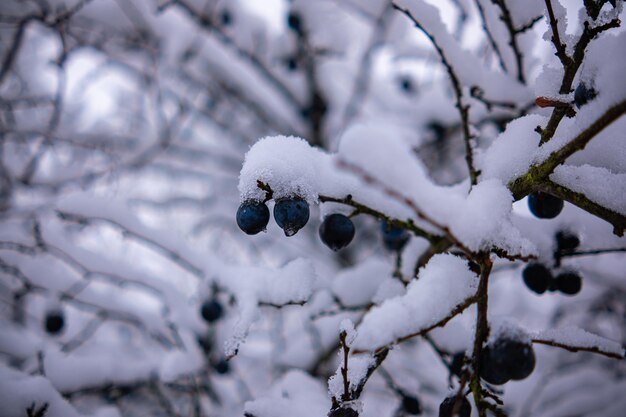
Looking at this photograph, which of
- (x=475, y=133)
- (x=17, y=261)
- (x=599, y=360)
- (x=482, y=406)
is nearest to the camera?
(x=482, y=406)

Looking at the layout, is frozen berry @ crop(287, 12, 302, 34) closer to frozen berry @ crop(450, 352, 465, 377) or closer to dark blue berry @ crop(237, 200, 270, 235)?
dark blue berry @ crop(237, 200, 270, 235)

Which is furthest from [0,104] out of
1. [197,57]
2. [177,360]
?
[177,360]

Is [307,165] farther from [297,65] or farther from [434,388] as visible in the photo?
[297,65]

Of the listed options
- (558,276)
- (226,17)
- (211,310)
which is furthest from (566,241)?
(226,17)

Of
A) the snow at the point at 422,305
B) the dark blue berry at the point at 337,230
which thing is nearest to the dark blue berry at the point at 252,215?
the dark blue berry at the point at 337,230

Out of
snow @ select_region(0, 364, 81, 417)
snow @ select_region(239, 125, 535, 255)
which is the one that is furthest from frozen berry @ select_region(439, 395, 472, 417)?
snow @ select_region(0, 364, 81, 417)

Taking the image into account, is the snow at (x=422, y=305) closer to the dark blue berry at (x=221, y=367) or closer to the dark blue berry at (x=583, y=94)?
the dark blue berry at (x=583, y=94)
